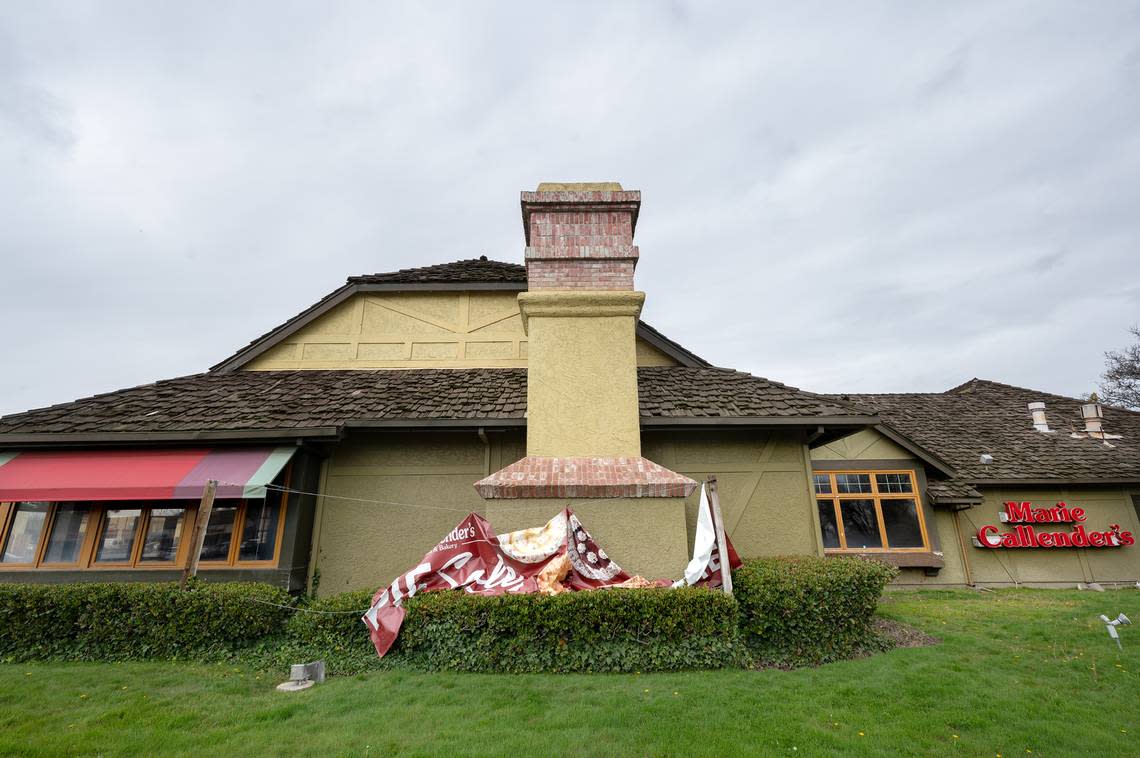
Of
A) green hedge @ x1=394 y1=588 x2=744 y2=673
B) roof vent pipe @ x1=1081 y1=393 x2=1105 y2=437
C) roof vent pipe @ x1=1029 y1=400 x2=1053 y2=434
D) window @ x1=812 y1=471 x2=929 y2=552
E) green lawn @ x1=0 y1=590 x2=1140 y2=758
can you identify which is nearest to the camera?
green lawn @ x1=0 y1=590 x2=1140 y2=758

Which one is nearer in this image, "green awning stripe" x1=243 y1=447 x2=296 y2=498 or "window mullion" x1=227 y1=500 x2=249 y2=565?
"green awning stripe" x1=243 y1=447 x2=296 y2=498

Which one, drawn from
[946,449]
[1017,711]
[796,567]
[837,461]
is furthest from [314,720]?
[946,449]

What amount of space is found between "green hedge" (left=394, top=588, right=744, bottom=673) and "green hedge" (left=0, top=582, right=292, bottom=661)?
266 centimetres

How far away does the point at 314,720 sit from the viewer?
14.7ft

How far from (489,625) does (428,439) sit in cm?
386

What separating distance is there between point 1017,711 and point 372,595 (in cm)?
676

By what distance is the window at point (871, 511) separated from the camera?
1283 centimetres

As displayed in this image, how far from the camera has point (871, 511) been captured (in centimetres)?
1302

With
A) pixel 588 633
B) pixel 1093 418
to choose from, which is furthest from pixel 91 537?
pixel 1093 418

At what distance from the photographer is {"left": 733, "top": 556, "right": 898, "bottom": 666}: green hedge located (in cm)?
604

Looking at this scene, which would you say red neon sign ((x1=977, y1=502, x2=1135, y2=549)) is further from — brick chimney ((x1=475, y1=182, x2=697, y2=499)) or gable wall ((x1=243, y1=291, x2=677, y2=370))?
brick chimney ((x1=475, y1=182, x2=697, y2=499))

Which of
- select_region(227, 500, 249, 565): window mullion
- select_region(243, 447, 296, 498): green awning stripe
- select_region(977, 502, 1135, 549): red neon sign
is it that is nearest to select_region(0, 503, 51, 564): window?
select_region(227, 500, 249, 565): window mullion

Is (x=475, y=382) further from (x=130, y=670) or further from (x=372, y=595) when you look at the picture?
(x=130, y=670)

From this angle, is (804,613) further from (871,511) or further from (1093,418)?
(1093,418)
